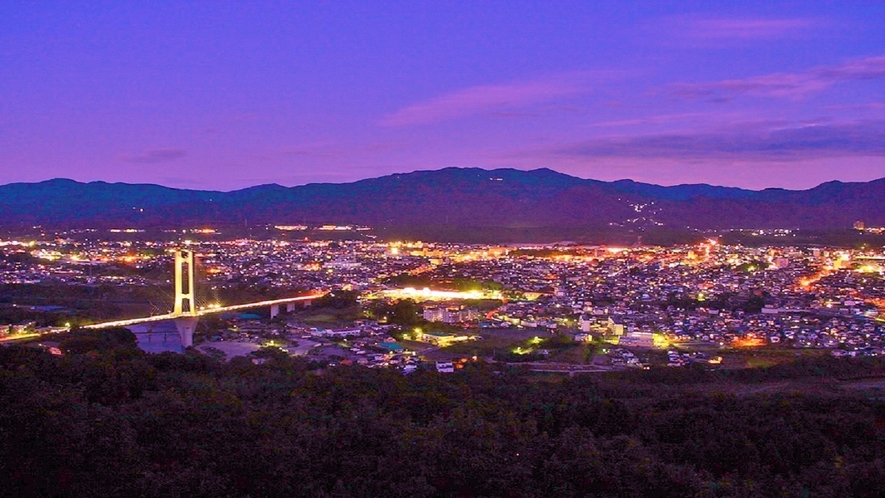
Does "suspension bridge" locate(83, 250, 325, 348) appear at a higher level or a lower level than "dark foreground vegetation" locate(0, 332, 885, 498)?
lower

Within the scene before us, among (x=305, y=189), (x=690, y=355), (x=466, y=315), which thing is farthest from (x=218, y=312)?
(x=305, y=189)

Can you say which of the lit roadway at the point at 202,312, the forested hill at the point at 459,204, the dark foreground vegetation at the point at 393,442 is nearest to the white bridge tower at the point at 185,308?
the lit roadway at the point at 202,312

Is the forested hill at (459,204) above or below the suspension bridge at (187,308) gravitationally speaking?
above

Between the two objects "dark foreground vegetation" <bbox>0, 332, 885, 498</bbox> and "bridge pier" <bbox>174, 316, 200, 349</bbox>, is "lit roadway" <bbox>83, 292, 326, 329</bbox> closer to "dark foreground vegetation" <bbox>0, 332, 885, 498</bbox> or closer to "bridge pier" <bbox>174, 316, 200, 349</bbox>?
"bridge pier" <bbox>174, 316, 200, 349</bbox>

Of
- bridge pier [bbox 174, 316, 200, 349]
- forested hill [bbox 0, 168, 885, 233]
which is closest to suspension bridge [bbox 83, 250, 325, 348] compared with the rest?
bridge pier [bbox 174, 316, 200, 349]

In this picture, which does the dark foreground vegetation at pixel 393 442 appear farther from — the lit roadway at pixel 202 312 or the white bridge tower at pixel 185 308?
the lit roadway at pixel 202 312

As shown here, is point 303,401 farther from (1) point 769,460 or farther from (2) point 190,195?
(2) point 190,195
